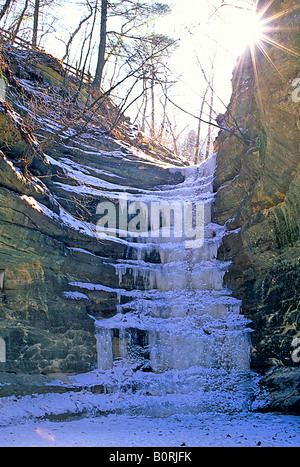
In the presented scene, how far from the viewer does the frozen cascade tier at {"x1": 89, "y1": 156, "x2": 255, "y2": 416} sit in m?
7.95

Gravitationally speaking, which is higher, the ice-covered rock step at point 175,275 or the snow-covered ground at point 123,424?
the ice-covered rock step at point 175,275

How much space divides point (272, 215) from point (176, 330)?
340cm

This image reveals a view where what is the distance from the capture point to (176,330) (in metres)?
8.77

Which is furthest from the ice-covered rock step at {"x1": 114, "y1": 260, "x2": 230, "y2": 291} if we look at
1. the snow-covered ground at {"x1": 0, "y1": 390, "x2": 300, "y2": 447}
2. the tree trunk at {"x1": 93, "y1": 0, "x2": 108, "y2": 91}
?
the tree trunk at {"x1": 93, "y1": 0, "x2": 108, "y2": 91}

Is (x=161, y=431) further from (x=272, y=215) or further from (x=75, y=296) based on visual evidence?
(x=272, y=215)

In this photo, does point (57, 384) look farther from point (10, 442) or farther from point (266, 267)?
point (266, 267)

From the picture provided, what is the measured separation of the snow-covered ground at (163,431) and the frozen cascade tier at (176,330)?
0.47 meters

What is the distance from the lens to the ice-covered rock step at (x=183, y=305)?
8.97m

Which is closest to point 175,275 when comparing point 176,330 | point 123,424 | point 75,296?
point 176,330

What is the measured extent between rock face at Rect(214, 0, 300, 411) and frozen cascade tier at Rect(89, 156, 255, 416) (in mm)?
516

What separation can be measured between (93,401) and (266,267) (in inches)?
184

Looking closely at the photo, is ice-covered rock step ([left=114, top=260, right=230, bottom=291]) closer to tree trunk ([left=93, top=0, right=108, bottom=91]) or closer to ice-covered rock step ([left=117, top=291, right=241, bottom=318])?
ice-covered rock step ([left=117, top=291, right=241, bottom=318])

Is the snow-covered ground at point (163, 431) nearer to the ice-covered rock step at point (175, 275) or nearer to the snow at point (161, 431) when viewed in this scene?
the snow at point (161, 431)

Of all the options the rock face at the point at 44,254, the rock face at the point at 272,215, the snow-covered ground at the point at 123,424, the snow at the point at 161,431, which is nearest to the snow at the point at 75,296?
the rock face at the point at 44,254
